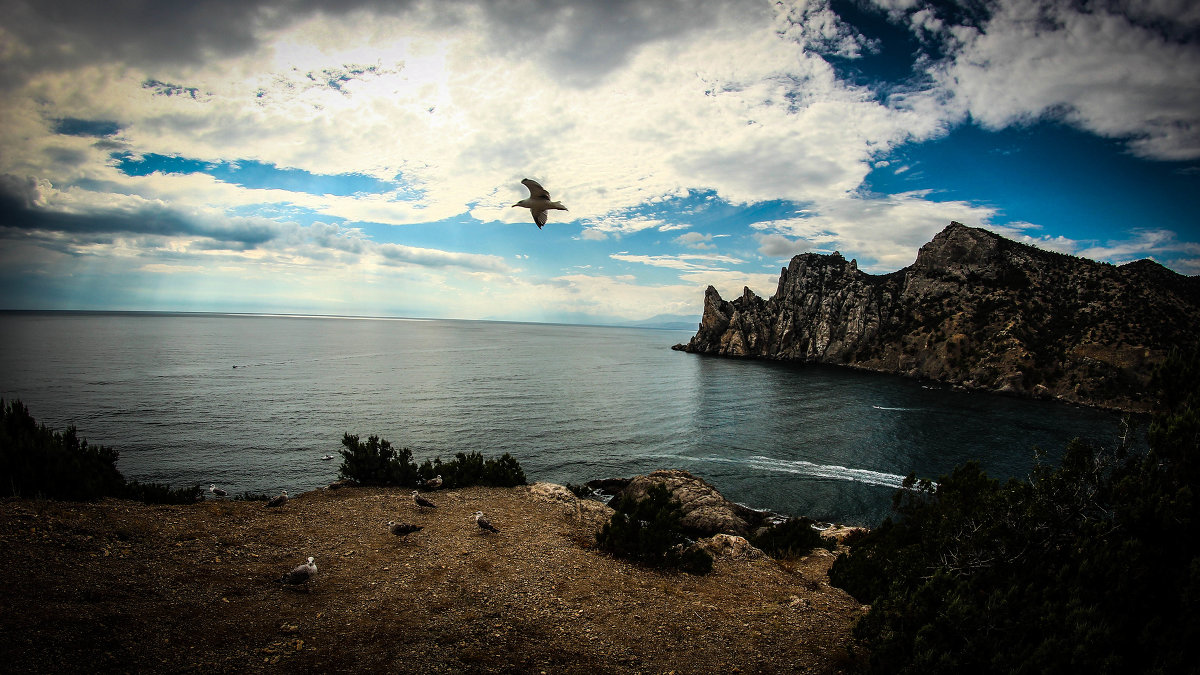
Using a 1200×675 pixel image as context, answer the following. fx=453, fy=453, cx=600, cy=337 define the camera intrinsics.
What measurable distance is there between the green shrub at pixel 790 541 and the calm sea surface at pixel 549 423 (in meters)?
6.48

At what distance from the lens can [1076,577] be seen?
6.40 m

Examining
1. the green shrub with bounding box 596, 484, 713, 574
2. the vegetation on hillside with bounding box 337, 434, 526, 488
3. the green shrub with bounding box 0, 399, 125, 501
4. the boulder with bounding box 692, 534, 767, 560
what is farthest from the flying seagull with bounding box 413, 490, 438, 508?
the boulder with bounding box 692, 534, 767, 560

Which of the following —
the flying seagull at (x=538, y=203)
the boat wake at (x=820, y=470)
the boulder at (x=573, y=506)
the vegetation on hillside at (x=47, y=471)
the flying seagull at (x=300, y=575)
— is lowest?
the boat wake at (x=820, y=470)

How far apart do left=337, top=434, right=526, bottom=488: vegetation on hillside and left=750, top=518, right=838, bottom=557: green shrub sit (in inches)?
382

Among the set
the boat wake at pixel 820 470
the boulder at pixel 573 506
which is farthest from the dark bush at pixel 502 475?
the boat wake at pixel 820 470

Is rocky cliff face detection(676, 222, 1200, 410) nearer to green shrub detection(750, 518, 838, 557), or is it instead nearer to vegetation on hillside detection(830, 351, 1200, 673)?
green shrub detection(750, 518, 838, 557)

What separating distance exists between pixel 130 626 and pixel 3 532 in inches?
183

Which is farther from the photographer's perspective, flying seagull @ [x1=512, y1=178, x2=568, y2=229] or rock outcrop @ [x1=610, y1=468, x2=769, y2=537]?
rock outcrop @ [x1=610, y1=468, x2=769, y2=537]

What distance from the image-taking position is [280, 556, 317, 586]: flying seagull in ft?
30.1

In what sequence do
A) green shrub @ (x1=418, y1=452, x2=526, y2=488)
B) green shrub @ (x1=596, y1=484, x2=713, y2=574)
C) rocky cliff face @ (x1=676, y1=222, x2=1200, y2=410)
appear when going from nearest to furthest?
green shrub @ (x1=596, y1=484, x2=713, y2=574)
green shrub @ (x1=418, y1=452, x2=526, y2=488)
rocky cliff face @ (x1=676, y1=222, x2=1200, y2=410)

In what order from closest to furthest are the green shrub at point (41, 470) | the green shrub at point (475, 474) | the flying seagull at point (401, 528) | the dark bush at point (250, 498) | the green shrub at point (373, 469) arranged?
the green shrub at point (41, 470) < the flying seagull at point (401, 528) < the dark bush at point (250, 498) < the green shrub at point (373, 469) < the green shrub at point (475, 474)

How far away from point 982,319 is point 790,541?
8566cm

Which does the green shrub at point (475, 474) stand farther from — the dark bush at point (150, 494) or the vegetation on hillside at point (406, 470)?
the dark bush at point (150, 494)

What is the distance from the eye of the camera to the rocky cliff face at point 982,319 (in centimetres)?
5972
